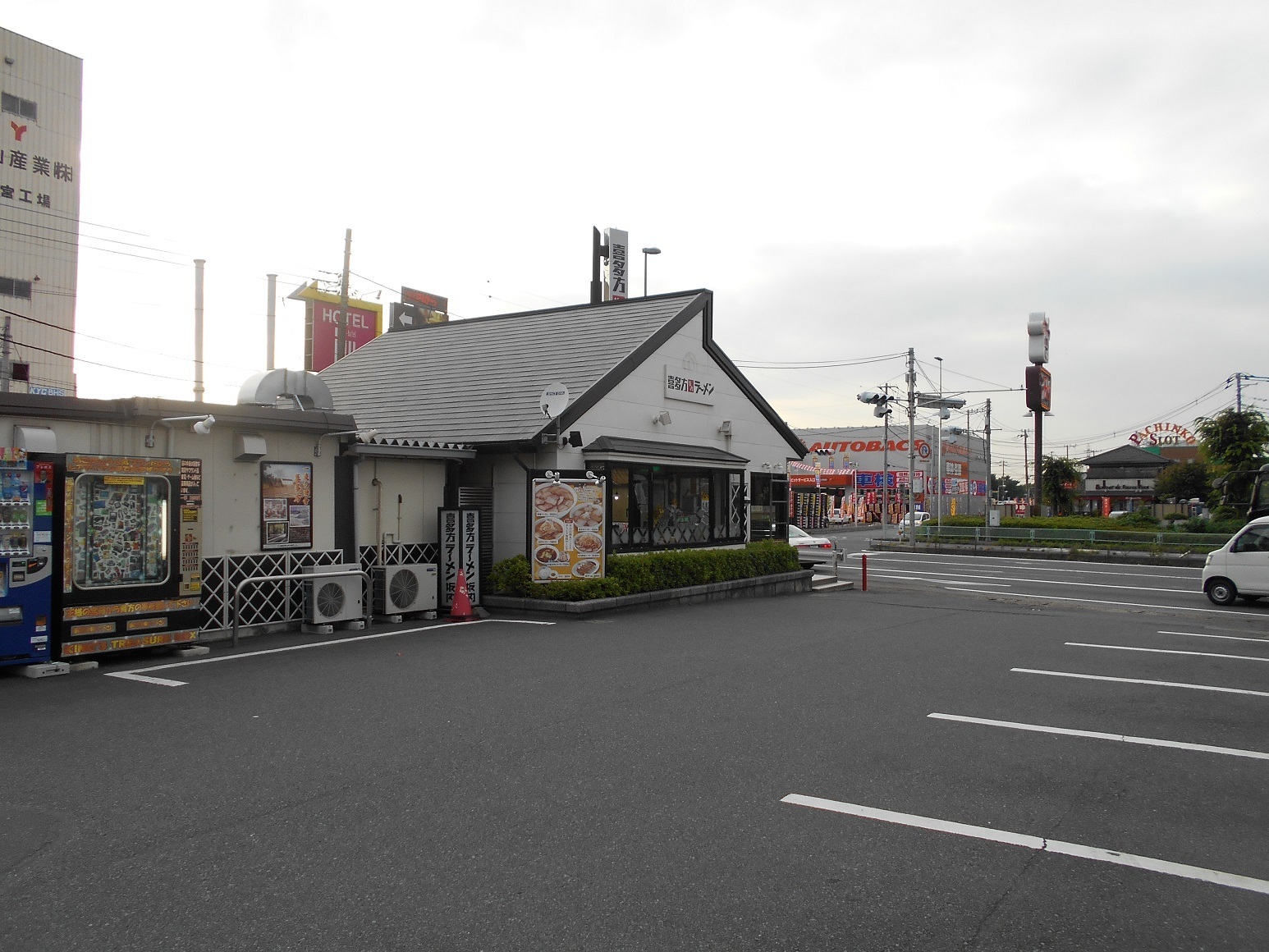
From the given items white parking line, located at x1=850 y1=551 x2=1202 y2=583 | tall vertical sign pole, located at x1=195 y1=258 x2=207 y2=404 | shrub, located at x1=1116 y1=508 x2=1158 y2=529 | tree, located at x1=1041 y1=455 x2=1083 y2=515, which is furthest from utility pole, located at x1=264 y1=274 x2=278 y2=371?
tree, located at x1=1041 y1=455 x2=1083 y2=515

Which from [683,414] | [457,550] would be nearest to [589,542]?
[457,550]

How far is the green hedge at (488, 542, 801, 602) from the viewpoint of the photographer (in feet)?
48.6

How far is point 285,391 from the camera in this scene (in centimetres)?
1425

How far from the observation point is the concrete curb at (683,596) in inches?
574

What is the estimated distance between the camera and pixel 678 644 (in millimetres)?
11617

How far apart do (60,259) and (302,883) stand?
1986 inches

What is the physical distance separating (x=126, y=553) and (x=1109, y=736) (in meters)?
9.96

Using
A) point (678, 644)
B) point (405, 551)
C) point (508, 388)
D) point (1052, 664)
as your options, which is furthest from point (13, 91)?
point (1052, 664)

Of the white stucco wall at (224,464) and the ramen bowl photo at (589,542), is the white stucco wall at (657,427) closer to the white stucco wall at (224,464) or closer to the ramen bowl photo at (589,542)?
the ramen bowl photo at (589,542)

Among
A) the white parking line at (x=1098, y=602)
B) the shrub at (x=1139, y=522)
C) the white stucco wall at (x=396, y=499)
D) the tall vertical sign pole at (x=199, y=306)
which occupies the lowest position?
the white parking line at (x=1098, y=602)

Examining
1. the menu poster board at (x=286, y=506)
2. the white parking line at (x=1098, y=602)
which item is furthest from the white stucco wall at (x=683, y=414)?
the white parking line at (x=1098, y=602)

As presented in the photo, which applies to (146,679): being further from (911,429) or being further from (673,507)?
(911,429)

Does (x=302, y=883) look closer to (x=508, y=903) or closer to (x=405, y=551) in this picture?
(x=508, y=903)

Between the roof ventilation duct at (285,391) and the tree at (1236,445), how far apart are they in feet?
120
